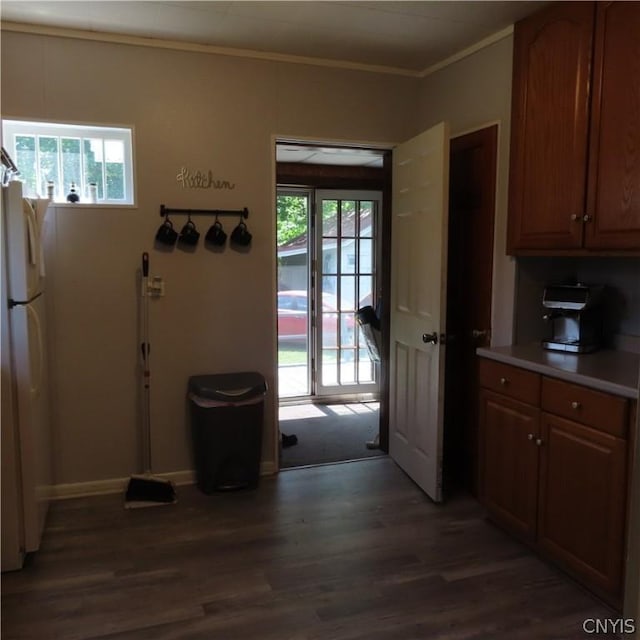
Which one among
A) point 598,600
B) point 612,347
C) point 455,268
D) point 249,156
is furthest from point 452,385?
point 249,156

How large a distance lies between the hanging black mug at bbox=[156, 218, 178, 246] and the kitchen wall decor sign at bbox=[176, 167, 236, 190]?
0.24m

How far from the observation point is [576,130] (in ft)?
8.16

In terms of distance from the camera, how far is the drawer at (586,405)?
2.11 meters

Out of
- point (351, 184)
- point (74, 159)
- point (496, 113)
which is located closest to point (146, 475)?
point (74, 159)

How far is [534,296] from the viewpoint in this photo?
3.02m

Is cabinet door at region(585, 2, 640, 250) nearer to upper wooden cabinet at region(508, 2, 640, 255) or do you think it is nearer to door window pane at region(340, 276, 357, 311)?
upper wooden cabinet at region(508, 2, 640, 255)

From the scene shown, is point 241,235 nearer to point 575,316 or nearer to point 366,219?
point 575,316

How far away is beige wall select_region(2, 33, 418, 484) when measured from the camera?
10.1ft

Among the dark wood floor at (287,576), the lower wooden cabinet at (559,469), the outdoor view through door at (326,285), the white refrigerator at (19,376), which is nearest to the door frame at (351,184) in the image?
the outdoor view through door at (326,285)

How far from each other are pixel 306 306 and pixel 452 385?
2.36 metres

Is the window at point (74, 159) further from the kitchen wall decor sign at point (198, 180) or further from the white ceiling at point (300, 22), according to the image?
the white ceiling at point (300, 22)

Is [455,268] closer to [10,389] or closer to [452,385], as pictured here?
[452,385]

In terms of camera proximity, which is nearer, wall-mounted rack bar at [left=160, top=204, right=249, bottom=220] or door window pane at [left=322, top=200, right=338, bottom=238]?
wall-mounted rack bar at [left=160, top=204, right=249, bottom=220]

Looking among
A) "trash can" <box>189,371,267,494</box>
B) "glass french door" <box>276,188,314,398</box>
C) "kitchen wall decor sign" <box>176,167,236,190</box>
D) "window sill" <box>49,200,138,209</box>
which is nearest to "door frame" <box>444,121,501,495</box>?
"trash can" <box>189,371,267,494</box>
